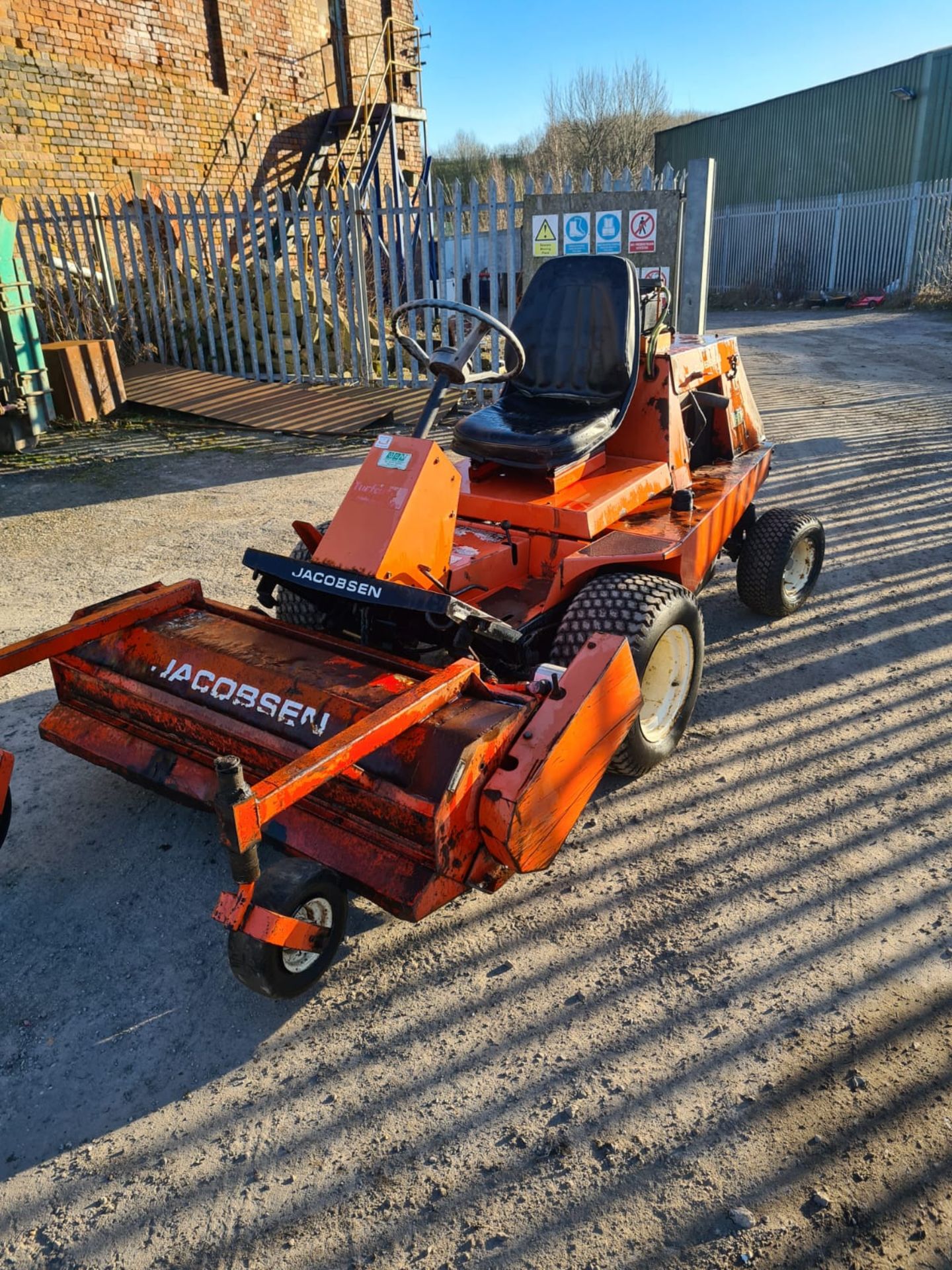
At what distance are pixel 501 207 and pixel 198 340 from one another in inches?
173

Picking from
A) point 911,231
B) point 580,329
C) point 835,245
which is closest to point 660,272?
point 580,329

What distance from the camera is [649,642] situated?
3.40 m

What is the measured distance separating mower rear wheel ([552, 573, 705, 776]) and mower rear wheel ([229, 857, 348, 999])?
4.14 ft

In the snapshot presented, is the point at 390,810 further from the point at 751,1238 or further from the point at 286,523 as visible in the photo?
the point at 286,523

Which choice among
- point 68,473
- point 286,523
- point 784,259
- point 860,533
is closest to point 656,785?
point 860,533

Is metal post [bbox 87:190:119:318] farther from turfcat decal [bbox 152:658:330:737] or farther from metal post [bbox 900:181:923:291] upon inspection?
metal post [bbox 900:181:923:291]

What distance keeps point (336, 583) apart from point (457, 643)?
49 cm

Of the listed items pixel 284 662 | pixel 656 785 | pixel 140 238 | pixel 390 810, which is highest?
pixel 140 238

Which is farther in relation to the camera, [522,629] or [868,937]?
[522,629]

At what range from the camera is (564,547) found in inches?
158

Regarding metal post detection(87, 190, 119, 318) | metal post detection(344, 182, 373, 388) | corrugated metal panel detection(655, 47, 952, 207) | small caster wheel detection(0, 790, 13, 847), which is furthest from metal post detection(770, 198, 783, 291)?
small caster wheel detection(0, 790, 13, 847)

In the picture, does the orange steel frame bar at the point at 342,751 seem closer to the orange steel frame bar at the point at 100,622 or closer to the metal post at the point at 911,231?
the orange steel frame bar at the point at 100,622

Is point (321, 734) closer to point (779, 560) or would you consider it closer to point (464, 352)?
point (464, 352)

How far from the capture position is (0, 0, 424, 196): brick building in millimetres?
11836
